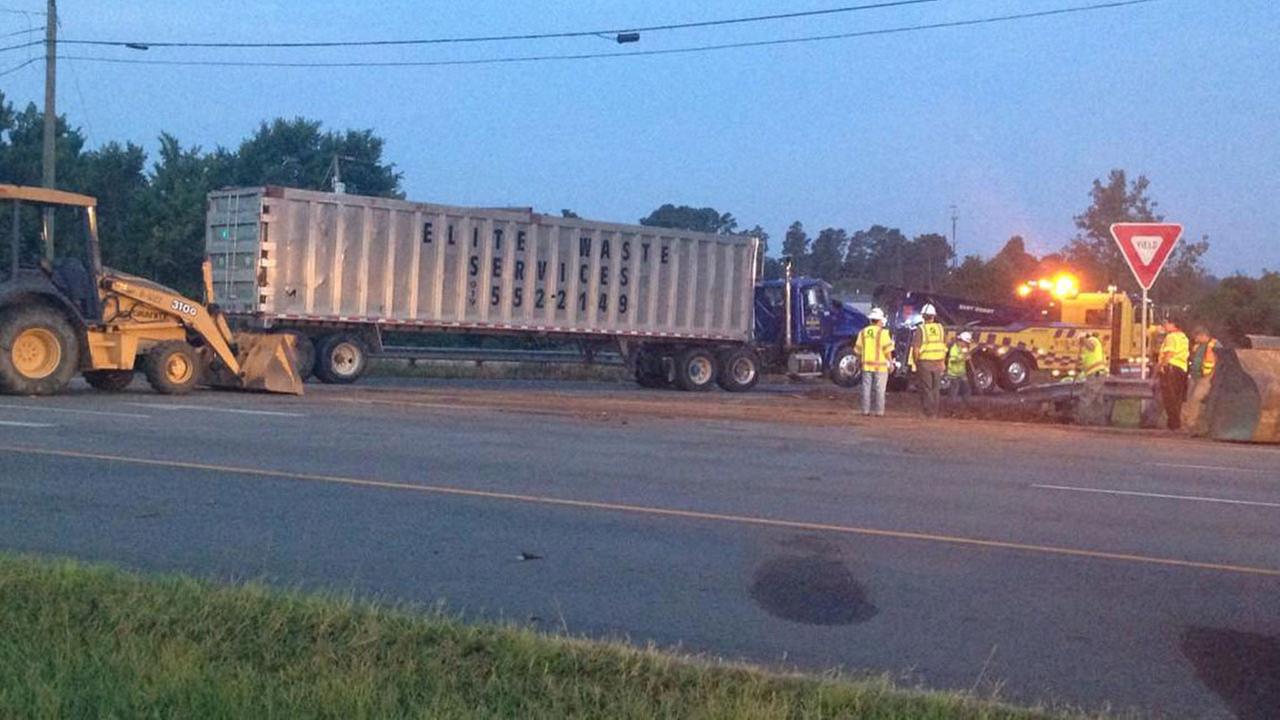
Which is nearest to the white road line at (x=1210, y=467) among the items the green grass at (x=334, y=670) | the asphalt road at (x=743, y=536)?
the asphalt road at (x=743, y=536)

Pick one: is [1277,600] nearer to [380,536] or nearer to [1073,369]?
[380,536]

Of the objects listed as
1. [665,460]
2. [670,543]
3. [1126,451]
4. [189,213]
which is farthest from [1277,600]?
[189,213]

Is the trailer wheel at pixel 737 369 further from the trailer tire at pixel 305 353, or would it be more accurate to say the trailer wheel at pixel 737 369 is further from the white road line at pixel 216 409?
the white road line at pixel 216 409

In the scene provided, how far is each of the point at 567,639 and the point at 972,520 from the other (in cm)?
516

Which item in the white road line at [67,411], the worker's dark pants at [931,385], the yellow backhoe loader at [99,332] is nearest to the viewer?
the white road line at [67,411]

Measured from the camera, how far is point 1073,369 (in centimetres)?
3331

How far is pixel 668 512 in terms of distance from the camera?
36.3 feet

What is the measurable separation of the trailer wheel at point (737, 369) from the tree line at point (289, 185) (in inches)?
121

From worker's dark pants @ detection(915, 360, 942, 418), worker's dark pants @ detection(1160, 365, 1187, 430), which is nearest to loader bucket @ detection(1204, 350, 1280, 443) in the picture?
worker's dark pants @ detection(1160, 365, 1187, 430)

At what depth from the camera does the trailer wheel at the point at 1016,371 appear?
110ft

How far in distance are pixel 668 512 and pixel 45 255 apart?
44.2ft

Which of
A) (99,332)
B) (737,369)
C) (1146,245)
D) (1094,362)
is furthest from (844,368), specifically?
(99,332)

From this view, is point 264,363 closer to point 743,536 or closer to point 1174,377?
point 1174,377

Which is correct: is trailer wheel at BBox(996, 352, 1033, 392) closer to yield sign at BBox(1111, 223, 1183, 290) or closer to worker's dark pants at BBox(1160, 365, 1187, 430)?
worker's dark pants at BBox(1160, 365, 1187, 430)
